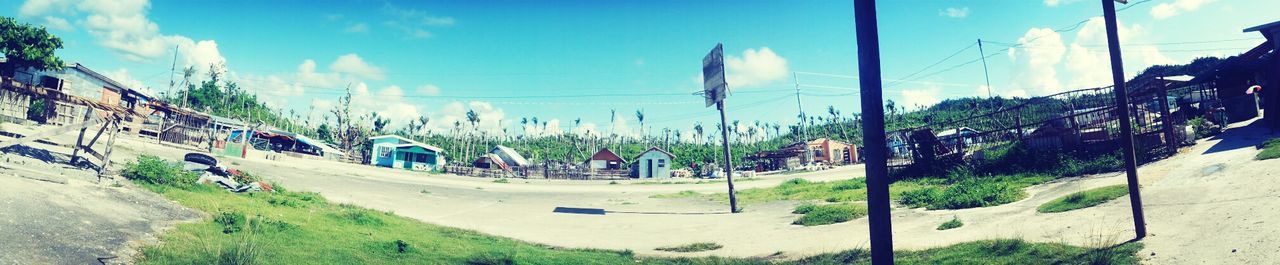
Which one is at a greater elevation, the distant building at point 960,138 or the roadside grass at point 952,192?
the distant building at point 960,138

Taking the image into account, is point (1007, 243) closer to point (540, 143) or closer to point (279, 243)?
point (279, 243)

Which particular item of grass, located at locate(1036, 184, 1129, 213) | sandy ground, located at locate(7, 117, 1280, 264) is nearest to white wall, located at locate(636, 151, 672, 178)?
sandy ground, located at locate(7, 117, 1280, 264)

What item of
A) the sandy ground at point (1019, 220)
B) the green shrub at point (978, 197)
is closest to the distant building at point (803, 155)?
the sandy ground at point (1019, 220)

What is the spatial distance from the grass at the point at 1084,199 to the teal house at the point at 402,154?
2553 inches

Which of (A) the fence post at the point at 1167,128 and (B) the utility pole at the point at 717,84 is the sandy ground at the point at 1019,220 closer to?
(A) the fence post at the point at 1167,128

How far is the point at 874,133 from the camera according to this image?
475 cm

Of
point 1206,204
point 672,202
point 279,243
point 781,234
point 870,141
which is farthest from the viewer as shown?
point 672,202

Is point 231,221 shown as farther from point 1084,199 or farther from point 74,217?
point 1084,199

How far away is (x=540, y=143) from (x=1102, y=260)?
13233 centimetres

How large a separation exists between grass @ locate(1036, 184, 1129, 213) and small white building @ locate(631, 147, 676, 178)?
5185 cm

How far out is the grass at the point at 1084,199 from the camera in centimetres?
1084

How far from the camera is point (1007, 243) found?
8.22 metres

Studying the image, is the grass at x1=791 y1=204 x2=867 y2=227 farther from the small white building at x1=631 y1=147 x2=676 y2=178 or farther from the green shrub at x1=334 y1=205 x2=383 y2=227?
the small white building at x1=631 y1=147 x2=676 y2=178

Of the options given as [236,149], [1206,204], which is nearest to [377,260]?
[1206,204]
